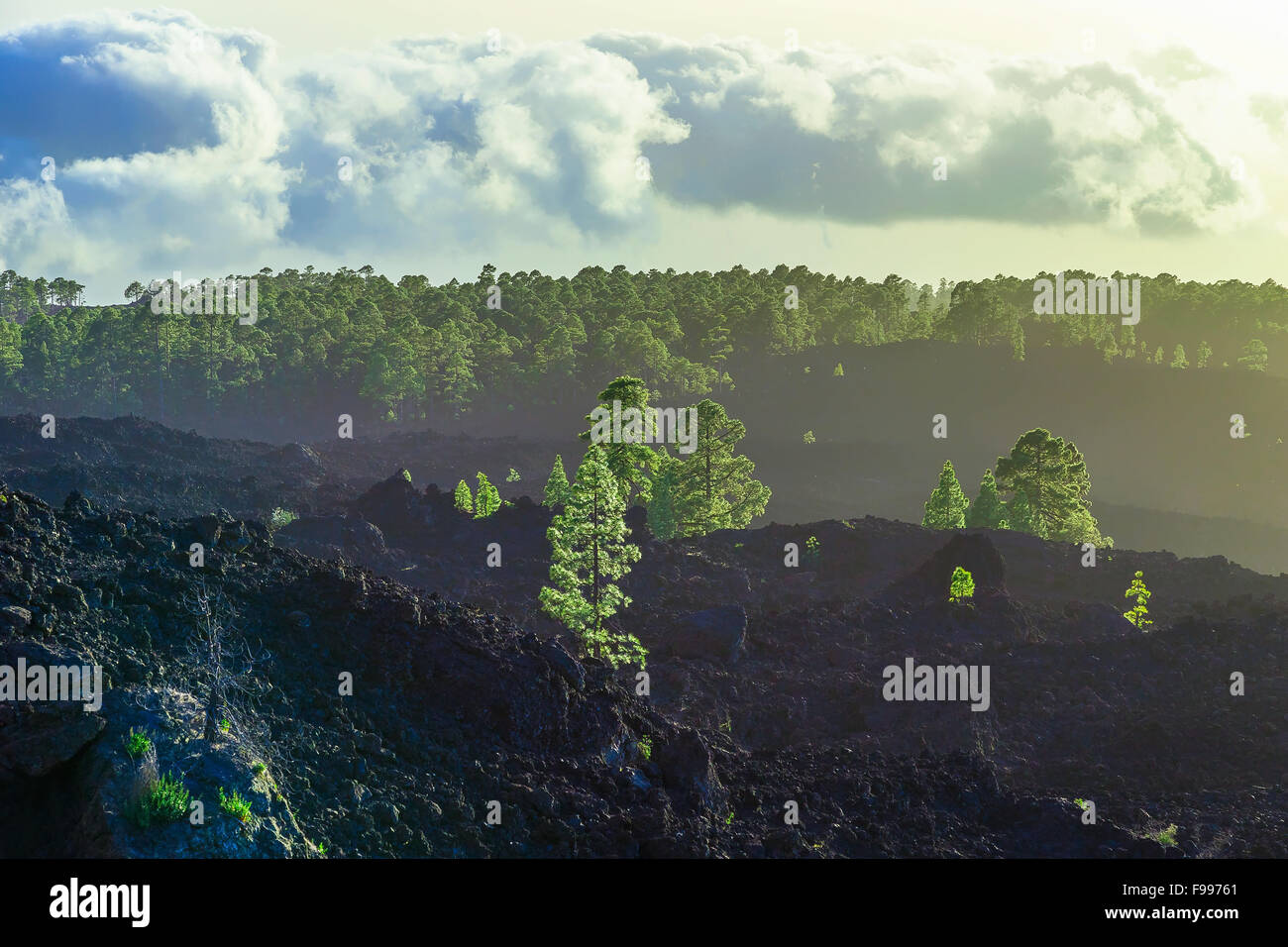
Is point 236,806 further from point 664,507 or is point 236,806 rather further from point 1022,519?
point 1022,519

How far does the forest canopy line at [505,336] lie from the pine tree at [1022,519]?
55618 millimetres

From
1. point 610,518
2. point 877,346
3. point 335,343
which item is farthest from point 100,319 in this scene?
point 610,518

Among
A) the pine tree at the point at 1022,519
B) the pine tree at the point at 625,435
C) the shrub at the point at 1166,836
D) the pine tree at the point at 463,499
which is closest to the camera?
the shrub at the point at 1166,836

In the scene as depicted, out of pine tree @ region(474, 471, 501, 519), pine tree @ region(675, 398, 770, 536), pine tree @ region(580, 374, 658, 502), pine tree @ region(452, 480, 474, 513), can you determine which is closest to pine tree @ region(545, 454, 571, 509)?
pine tree @ region(474, 471, 501, 519)

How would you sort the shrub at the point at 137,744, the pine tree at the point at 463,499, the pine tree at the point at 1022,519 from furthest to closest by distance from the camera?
the pine tree at the point at 1022,519, the pine tree at the point at 463,499, the shrub at the point at 137,744

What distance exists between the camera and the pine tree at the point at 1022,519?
53.3 meters

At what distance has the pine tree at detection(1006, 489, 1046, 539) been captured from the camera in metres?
53.3

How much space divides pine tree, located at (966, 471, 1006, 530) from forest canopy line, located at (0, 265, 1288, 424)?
54.3m

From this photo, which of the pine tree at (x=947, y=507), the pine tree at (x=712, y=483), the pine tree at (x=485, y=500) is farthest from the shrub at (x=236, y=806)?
the pine tree at (x=947, y=507)

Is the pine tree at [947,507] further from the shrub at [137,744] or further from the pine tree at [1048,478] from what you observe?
the shrub at [137,744]

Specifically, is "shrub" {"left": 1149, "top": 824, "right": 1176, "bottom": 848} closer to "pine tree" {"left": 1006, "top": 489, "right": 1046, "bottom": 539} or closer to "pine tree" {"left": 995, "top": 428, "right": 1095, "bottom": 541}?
"pine tree" {"left": 1006, "top": 489, "right": 1046, "bottom": 539}

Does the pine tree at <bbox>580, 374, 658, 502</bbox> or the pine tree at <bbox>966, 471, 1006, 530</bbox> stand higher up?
the pine tree at <bbox>580, 374, 658, 502</bbox>

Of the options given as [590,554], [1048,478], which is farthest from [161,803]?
[1048,478]
